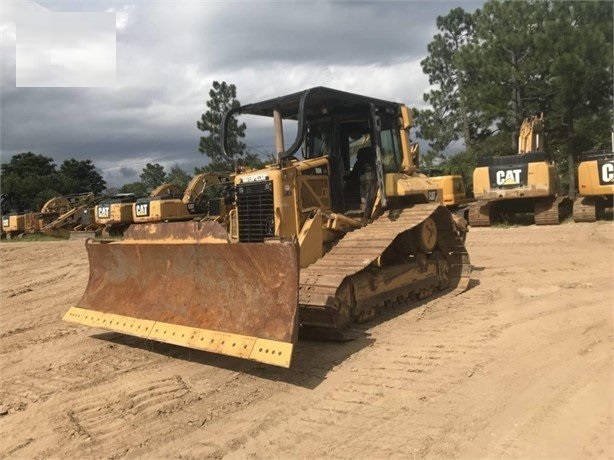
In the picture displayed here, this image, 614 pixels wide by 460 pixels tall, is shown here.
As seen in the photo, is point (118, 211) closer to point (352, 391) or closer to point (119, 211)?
point (119, 211)

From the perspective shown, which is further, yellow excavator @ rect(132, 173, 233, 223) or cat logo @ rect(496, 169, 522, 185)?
yellow excavator @ rect(132, 173, 233, 223)

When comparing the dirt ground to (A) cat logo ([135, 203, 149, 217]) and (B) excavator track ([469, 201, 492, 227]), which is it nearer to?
(B) excavator track ([469, 201, 492, 227])

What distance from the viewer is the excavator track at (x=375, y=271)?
5160mm

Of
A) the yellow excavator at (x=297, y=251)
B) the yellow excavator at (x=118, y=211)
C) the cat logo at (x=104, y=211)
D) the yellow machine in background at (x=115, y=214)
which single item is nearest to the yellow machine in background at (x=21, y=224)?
the yellow excavator at (x=118, y=211)

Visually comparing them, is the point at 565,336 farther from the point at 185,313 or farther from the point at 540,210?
the point at 540,210

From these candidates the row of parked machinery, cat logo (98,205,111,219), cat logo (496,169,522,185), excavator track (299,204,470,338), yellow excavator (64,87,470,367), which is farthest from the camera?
cat logo (98,205,111,219)

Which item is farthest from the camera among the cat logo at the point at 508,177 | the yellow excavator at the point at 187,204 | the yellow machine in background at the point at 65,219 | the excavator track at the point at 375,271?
the yellow machine in background at the point at 65,219

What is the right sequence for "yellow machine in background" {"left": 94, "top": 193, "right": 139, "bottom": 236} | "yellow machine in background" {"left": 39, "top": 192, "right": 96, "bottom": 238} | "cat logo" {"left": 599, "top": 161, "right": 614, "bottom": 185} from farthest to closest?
"yellow machine in background" {"left": 39, "top": 192, "right": 96, "bottom": 238} < "yellow machine in background" {"left": 94, "top": 193, "right": 139, "bottom": 236} < "cat logo" {"left": 599, "top": 161, "right": 614, "bottom": 185}

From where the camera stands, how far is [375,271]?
6.09m

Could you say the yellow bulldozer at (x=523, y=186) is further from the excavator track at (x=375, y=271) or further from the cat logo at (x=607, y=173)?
the excavator track at (x=375, y=271)

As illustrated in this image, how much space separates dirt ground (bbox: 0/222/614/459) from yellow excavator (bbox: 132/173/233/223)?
11.6m

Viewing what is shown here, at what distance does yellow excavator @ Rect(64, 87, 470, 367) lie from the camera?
181 inches

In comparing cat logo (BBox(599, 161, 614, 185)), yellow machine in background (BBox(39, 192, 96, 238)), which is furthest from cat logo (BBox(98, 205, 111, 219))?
cat logo (BBox(599, 161, 614, 185))

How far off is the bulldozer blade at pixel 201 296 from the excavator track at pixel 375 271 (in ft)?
2.18
